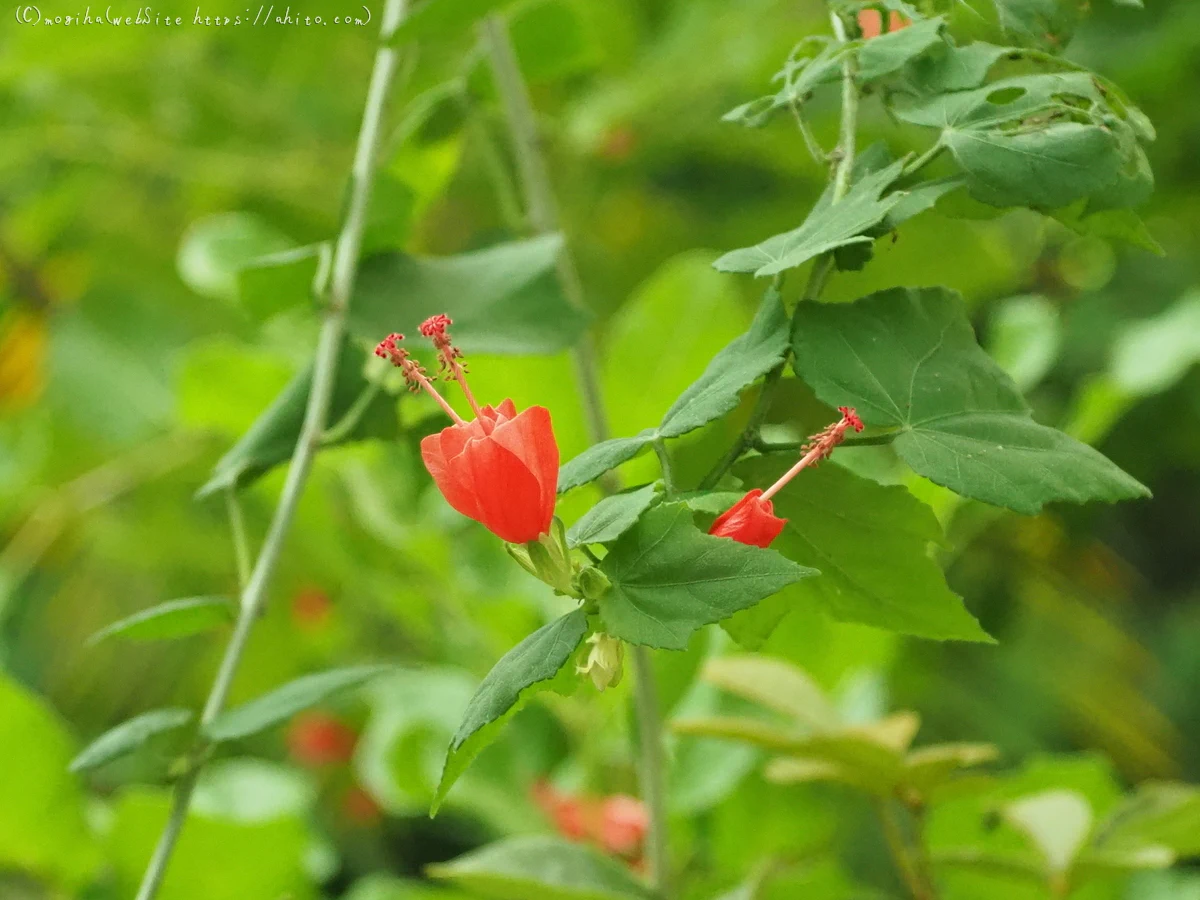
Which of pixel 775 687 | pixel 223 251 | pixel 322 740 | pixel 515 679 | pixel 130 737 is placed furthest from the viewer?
pixel 322 740

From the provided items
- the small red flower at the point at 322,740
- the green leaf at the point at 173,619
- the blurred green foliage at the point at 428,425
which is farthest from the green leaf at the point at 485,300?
the small red flower at the point at 322,740

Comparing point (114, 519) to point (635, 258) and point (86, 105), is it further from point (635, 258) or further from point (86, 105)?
point (635, 258)

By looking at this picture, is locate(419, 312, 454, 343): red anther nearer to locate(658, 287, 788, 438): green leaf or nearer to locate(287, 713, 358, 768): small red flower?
locate(658, 287, 788, 438): green leaf

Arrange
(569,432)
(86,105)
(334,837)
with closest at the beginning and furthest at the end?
(569,432) → (86,105) → (334,837)

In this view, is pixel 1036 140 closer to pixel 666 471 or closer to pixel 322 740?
pixel 666 471

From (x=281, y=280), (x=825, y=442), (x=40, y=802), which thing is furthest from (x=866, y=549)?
(x=40, y=802)

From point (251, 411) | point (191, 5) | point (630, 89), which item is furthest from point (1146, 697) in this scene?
point (191, 5)
